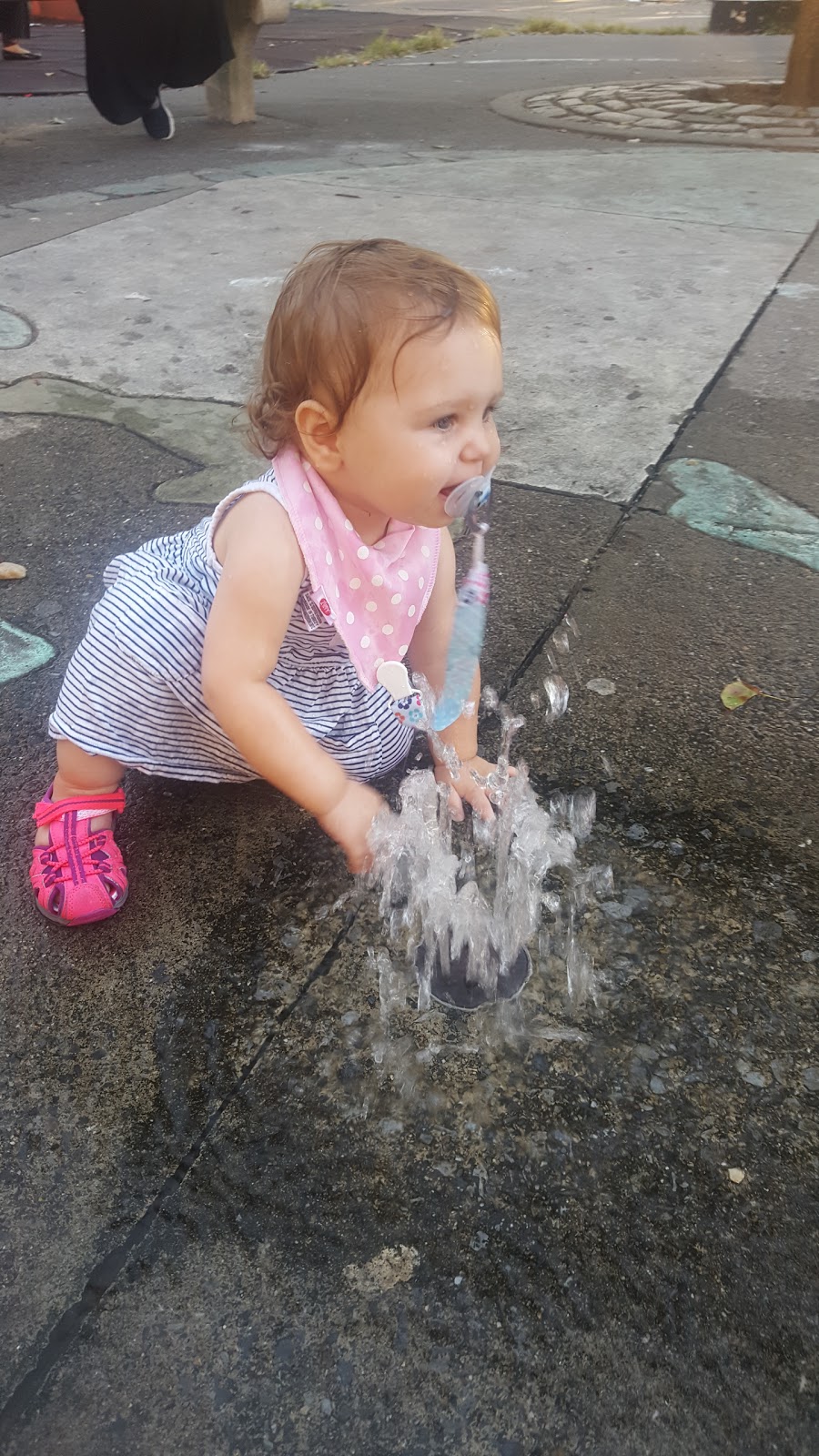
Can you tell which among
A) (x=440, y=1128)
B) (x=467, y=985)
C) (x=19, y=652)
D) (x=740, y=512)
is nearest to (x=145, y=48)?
(x=740, y=512)

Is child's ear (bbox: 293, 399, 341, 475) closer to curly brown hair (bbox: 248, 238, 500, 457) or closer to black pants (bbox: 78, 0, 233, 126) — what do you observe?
curly brown hair (bbox: 248, 238, 500, 457)

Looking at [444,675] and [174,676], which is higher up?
[174,676]

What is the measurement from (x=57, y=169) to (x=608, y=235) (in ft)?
9.54

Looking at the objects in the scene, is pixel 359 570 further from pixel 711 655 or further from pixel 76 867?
pixel 711 655

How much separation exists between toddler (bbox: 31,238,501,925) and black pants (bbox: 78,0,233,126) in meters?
5.26

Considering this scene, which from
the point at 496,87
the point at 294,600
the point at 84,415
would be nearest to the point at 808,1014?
the point at 294,600

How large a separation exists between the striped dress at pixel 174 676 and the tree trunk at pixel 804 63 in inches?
270

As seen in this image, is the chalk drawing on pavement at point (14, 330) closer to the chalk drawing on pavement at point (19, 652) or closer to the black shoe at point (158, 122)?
the chalk drawing on pavement at point (19, 652)

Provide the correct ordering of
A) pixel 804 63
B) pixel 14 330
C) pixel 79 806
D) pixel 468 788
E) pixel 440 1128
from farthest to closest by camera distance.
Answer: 1. pixel 804 63
2. pixel 14 330
3. pixel 468 788
4. pixel 79 806
5. pixel 440 1128

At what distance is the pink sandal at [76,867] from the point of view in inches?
56.3

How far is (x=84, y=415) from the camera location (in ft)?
9.21

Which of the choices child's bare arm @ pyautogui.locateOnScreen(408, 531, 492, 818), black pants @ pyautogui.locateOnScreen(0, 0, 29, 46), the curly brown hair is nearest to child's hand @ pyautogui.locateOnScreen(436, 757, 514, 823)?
child's bare arm @ pyautogui.locateOnScreen(408, 531, 492, 818)

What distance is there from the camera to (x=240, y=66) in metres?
6.44

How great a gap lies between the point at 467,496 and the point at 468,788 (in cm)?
52
